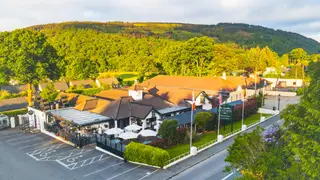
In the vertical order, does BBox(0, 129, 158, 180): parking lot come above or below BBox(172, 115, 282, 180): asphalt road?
below

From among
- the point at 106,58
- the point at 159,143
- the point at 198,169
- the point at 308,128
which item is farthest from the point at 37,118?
the point at 106,58

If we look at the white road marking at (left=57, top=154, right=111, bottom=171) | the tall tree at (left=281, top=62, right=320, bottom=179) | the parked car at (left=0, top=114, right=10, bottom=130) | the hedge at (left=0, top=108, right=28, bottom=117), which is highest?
the tall tree at (left=281, top=62, right=320, bottom=179)

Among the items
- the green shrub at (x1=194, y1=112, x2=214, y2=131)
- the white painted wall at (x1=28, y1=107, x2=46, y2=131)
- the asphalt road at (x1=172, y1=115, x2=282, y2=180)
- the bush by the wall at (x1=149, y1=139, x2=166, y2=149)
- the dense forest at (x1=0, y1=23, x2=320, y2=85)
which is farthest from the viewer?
the dense forest at (x1=0, y1=23, x2=320, y2=85)

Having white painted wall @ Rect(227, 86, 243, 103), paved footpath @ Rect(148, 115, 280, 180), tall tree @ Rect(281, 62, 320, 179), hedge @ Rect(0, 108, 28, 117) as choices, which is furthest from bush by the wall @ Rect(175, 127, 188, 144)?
hedge @ Rect(0, 108, 28, 117)

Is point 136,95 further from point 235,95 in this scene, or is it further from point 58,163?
point 235,95

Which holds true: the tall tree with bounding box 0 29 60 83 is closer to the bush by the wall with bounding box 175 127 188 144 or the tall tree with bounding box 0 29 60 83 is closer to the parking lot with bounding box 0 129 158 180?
the parking lot with bounding box 0 129 158 180

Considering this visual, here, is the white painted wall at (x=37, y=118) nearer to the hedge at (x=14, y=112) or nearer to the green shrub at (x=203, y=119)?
the hedge at (x=14, y=112)

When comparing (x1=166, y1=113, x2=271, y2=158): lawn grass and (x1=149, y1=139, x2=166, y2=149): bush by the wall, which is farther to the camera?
(x1=149, y1=139, x2=166, y2=149): bush by the wall

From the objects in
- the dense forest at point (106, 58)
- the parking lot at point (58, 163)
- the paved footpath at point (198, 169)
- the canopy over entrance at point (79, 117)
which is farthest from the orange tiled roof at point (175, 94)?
the dense forest at point (106, 58)
